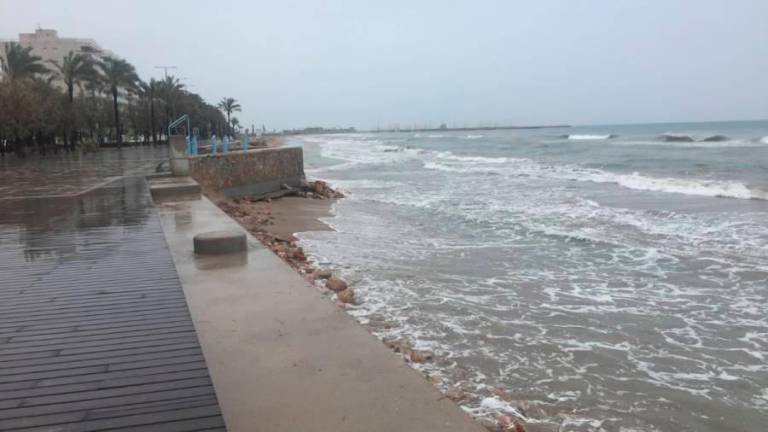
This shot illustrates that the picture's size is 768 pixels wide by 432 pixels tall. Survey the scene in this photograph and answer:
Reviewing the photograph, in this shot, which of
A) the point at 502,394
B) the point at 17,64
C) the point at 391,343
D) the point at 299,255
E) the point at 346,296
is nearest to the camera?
the point at 502,394

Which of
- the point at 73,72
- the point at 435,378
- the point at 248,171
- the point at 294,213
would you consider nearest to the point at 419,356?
the point at 435,378

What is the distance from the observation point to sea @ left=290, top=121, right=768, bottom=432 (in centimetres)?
524

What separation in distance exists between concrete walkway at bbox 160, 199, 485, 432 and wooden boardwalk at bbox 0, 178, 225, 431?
0.65 feet

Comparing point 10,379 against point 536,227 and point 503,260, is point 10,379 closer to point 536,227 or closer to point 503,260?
point 503,260

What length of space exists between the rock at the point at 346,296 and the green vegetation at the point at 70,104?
34.5m

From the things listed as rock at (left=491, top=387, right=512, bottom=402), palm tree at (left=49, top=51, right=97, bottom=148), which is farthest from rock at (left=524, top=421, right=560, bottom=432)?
palm tree at (left=49, top=51, right=97, bottom=148)

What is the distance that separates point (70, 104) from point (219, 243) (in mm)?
49898

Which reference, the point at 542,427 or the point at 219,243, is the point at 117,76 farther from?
the point at 542,427

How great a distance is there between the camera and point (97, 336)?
185 inches

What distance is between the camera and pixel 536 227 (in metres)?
14.9

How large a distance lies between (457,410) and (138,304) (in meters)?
3.39

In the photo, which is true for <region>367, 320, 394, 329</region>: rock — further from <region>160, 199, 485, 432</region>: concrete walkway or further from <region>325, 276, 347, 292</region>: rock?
<region>325, 276, 347, 292</region>: rock

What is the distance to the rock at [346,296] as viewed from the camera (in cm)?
787

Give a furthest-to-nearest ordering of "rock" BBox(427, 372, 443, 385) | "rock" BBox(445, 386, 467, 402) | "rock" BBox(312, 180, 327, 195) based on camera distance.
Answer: "rock" BBox(312, 180, 327, 195), "rock" BBox(427, 372, 443, 385), "rock" BBox(445, 386, 467, 402)
